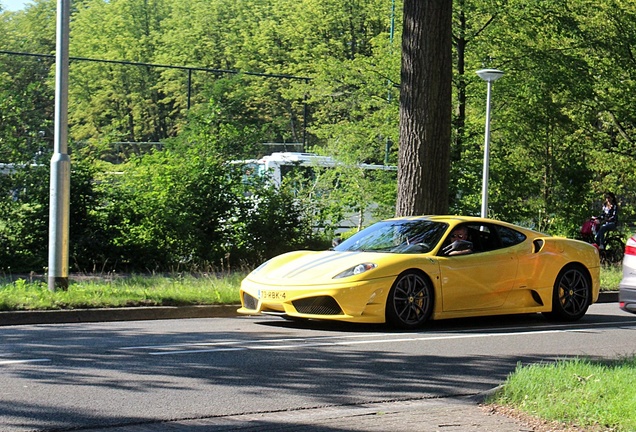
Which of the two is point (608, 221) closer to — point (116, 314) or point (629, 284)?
point (629, 284)

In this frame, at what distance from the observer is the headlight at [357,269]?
11008mm

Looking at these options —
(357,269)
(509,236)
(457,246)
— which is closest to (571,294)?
(509,236)

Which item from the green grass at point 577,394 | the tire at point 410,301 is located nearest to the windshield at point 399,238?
the tire at point 410,301

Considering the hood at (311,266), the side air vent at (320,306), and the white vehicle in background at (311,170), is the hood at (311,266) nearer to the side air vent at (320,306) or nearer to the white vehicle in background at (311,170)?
the side air vent at (320,306)

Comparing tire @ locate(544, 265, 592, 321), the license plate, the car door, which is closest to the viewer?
the license plate

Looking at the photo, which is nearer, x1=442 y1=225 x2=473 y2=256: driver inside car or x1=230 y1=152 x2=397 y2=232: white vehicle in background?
x1=442 y1=225 x2=473 y2=256: driver inside car

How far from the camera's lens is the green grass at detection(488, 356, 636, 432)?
6.08m

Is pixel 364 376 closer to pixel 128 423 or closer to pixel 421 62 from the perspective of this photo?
pixel 128 423

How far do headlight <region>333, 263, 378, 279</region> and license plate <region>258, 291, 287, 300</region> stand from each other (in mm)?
628

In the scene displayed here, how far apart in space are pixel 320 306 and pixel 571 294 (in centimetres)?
389

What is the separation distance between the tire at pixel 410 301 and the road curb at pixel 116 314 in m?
2.75

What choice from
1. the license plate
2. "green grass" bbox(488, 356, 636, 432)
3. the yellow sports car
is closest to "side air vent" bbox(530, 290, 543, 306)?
the yellow sports car

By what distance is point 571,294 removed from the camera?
1291 cm

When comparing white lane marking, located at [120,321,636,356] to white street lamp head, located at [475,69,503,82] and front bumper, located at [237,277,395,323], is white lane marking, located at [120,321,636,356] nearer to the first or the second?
front bumper, located at [237,277,395,323]
